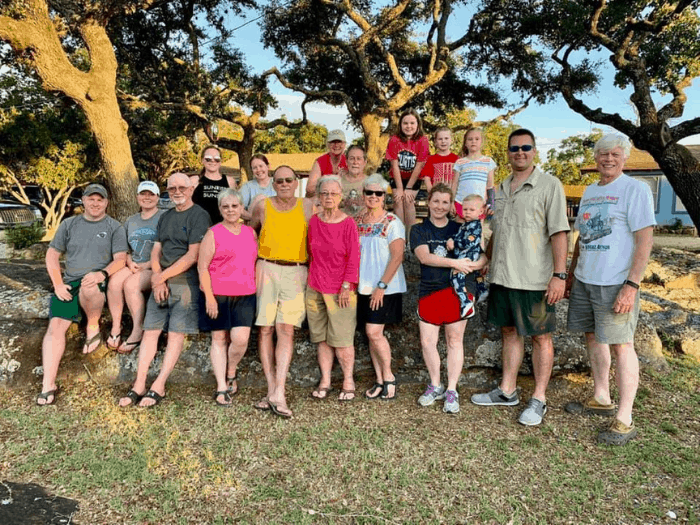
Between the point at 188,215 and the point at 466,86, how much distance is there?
15.0 meters

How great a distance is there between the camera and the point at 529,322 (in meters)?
3.86

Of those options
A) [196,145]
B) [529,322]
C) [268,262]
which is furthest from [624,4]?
[196,145]

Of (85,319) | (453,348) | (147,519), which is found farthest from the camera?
(85,319)

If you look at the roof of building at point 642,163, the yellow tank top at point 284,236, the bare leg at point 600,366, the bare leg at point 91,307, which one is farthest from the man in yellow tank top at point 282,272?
the roof of building at point 642,163

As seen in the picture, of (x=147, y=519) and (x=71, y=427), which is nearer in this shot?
(x=147, y=519)

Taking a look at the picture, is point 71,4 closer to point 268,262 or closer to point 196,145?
point 268,262

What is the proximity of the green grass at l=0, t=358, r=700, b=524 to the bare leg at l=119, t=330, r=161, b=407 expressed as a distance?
0.78 ft

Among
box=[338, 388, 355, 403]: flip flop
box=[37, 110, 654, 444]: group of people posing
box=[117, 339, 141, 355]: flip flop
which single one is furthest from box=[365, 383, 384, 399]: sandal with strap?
box=[117, 339, 141, 355]: flip flop

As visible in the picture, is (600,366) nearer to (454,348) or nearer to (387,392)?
A: (454,348)

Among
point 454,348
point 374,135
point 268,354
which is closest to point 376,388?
point 454,348

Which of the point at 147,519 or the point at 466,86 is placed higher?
the point at 466,86

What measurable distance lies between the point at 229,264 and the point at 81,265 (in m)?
1.45

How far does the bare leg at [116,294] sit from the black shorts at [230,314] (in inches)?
37.4

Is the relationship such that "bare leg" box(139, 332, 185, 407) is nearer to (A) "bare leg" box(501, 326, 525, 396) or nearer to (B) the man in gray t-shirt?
(B) the man in gray t-shirt
